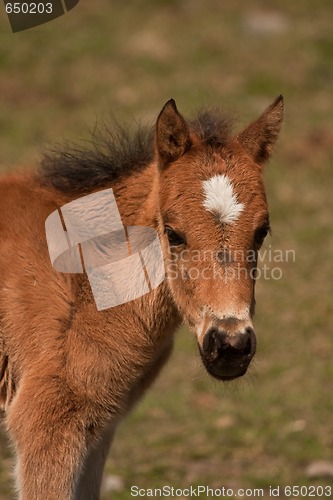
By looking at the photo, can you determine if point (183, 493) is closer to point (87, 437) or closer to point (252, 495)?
point (252, 495)

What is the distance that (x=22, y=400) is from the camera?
476 centimetres

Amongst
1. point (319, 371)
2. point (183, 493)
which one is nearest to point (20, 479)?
point (183, 493)

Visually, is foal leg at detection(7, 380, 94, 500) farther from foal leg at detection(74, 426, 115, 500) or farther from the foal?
foal leg at detection(74, 426, 115, 500)

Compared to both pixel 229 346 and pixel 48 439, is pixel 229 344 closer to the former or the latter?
pixel 229 346

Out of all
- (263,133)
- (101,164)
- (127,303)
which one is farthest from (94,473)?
(263,133)

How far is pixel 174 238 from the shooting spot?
4.59 metres

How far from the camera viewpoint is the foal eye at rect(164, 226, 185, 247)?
4551 millimetres

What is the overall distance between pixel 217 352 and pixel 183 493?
8.17ft

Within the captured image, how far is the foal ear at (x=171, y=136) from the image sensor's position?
15.2 feet

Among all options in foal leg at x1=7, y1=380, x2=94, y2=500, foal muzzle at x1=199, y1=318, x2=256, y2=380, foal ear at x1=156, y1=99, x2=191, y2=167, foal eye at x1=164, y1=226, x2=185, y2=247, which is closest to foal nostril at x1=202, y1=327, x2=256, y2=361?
foal muzzle at x1=199, y1=318, x2=256, y2=380

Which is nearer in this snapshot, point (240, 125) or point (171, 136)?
point (171, 136)

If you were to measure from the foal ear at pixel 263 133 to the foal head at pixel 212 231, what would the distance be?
24 millimetres

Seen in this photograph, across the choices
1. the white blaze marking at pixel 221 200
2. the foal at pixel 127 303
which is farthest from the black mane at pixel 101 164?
the white blaze marking at pixel 221 200

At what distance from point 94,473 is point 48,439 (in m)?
0.93
